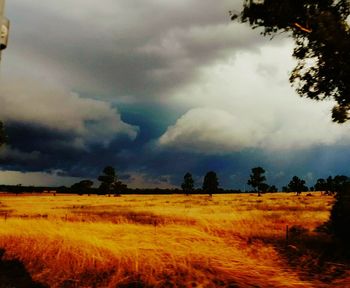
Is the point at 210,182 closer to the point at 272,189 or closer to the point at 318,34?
the point at 272,189

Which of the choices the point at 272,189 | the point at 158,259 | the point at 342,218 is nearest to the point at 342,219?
the point at 342,218

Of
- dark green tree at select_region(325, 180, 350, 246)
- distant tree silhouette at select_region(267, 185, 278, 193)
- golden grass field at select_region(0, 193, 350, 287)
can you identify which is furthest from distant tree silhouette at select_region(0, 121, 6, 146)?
distant tree silhouette at select_region(267, 185, 278, 193)

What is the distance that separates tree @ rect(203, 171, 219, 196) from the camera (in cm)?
11825

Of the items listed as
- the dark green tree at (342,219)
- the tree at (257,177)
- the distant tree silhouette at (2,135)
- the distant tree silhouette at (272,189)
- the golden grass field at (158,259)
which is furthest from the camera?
the distant tree silhouette at (272,189)

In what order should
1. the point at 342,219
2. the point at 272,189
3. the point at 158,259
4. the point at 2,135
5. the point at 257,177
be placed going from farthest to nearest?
the point at 272,189
the point at 257,177
the point at 2,135
the point at 342,219
the point at 158,259

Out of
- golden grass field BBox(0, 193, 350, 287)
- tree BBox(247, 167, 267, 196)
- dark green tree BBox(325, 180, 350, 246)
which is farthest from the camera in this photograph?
tree BBox(247, 167, 267, 196)

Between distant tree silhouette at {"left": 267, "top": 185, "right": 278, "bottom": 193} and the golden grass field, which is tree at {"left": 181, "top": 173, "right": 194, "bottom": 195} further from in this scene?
the golden grass field

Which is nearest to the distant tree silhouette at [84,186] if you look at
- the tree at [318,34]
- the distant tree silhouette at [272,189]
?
the distant tree silhouette at [272,189]

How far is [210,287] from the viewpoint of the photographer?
23.0 feet

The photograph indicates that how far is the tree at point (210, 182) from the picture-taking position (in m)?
118

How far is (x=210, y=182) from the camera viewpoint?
119 metres

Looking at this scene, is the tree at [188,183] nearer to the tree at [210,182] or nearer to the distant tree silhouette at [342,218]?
the tree at [210,182]

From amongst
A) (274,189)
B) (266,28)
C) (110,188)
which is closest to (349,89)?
(266,28)

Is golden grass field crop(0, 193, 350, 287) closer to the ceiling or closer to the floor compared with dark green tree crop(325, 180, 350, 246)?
closer to the floor
